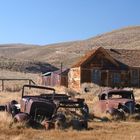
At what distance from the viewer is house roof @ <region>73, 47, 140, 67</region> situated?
153 feet

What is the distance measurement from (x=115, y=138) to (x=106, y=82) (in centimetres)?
3290

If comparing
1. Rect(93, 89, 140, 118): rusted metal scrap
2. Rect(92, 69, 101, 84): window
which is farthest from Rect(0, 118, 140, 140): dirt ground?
Result: Rect(92, 69, 101, 84): window

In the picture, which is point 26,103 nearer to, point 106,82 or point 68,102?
point 68,102

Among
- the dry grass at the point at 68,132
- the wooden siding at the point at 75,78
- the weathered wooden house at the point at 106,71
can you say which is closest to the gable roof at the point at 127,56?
the weathered wooden house at the point at 106,71

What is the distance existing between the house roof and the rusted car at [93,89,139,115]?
24.1m

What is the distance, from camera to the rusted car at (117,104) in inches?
802

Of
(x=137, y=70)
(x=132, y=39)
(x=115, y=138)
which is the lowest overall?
(x=115, y=138)

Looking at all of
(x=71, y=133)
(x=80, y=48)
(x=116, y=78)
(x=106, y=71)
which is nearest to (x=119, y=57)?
(x=116, y=78)

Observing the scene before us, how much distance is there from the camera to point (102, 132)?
15.5m

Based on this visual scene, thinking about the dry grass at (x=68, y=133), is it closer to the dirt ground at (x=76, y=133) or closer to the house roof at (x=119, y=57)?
the dirt ground at (x=76, y=133)

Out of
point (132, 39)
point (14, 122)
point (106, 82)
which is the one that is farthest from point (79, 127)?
point (132, 39)

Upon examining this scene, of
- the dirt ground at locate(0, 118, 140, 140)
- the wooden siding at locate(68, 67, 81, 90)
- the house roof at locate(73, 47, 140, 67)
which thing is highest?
the house roof at locate(73, 47, 140, 67)

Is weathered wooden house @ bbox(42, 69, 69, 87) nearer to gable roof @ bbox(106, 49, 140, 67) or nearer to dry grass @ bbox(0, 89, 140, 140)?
gable roof @ bbox(106, 49, 140, 67)

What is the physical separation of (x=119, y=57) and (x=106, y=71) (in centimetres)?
278
